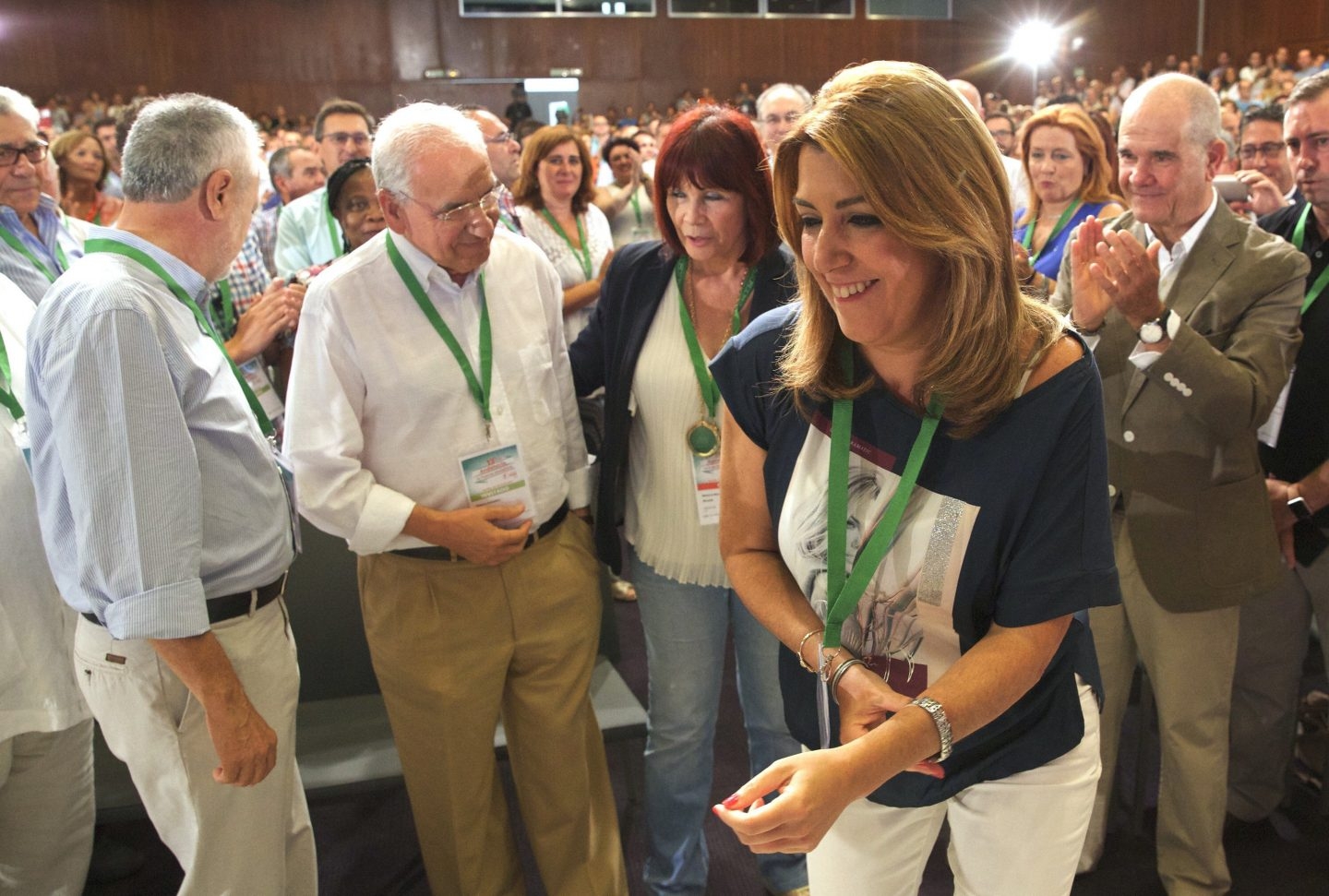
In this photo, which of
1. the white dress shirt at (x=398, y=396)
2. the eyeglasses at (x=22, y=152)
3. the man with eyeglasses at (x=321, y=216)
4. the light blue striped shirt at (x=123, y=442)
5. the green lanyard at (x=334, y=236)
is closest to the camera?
the light blue striped shirt at (x=123, y=442)

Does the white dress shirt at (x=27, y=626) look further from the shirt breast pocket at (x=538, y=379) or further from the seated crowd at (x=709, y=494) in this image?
the shirt breast pocket at (x=538, y=379)

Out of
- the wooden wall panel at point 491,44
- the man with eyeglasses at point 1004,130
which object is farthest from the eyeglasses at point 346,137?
the wooden wall panel at point 491,44

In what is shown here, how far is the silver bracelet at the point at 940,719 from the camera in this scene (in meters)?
1.18

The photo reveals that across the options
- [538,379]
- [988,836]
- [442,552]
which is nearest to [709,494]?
[538,379]

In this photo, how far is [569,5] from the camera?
17.2 meters

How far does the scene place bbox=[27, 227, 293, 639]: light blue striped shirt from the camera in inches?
61.9

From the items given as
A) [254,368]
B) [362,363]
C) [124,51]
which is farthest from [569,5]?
[362,363]

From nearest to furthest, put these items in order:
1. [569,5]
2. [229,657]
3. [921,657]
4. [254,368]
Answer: [921,657] → [229,657] → [254,368] → [569,5]

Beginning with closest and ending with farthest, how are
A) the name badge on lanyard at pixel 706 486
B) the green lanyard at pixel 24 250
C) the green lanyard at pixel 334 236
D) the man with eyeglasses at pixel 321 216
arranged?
the name badge on lanyard at pixel 706 486 → the green lanyard at pixel 24 250 → the green lanyard at pixel 334 236 → the man with eyeglasses at pixel 321 216

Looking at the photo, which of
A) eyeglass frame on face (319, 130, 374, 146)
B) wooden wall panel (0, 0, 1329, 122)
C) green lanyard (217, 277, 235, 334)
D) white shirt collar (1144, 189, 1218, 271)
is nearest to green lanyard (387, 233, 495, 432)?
white shirt collar (1144, 189, 1218, 271)

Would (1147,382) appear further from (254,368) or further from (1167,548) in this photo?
(254,368)

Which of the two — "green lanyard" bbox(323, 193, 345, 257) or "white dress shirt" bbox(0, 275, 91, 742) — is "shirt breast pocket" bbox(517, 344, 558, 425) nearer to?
"white dress shirt" bbox(0, 275, 91, 742)

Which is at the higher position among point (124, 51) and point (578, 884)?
point (124, 51)

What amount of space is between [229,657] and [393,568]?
0.36 metres
